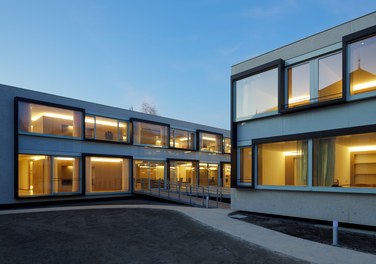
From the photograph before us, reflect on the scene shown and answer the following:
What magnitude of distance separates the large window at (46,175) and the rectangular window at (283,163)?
40.2 feet

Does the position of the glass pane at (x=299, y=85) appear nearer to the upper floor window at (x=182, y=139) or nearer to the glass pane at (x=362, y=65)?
the glass pane at (x=362, y=65)

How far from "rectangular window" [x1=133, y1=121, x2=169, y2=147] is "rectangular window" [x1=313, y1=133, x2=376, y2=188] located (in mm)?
14832

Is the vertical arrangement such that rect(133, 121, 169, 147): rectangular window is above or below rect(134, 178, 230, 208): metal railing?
above

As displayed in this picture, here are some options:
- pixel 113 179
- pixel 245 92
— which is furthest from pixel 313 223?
pixel 113 179

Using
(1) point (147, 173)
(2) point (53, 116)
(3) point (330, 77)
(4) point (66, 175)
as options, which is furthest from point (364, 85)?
(1) point (147, 173)

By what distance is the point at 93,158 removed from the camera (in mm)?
20531

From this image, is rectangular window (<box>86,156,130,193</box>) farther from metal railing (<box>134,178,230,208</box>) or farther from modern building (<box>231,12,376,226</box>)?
modern building (<box>231,12,376,226</box>)

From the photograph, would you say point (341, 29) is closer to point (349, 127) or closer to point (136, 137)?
point (349, 127)

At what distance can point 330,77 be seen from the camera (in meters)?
11.1

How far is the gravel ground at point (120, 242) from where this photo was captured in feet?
22.4

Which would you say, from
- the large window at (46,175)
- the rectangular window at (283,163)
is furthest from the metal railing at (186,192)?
the large window at (46,175)

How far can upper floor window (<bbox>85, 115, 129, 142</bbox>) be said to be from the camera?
2038cm

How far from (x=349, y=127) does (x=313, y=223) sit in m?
3.79

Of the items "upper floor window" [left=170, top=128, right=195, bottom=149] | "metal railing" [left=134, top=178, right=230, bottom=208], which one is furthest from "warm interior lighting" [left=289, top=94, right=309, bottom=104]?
"upper floor window" [left=170, top=128, right=195, bottom=149]
